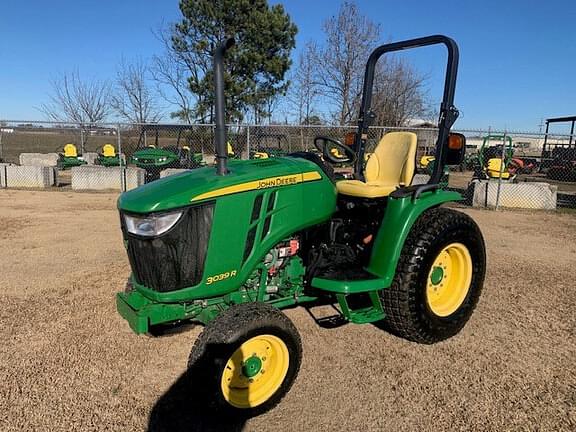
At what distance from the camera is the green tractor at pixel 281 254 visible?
2355 millimetres

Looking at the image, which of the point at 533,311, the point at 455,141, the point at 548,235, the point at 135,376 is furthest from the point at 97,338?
the point at 548,235

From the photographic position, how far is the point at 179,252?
7.78 feet

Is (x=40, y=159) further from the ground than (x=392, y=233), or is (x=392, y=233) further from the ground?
(x=392, y=233)

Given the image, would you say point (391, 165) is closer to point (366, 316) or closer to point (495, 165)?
point (366, 316)

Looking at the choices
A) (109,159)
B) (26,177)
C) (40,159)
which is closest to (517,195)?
(26,177)

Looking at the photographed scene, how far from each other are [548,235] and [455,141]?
492 centimetres

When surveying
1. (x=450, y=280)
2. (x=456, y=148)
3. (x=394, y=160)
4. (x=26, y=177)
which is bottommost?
(x=26, y=177)

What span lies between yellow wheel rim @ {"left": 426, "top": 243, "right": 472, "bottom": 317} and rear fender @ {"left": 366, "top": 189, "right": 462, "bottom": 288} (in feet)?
1.60

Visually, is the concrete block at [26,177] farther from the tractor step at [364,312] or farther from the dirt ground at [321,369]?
the tractor step at [364,312]

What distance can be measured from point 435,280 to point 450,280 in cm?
22

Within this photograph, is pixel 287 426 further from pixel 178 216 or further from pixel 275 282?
pixel 178 216

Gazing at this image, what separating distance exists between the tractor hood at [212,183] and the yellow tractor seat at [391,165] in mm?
508

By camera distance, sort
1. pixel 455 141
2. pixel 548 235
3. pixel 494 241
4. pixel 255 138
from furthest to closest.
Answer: pixel 255 138
pixel 548 235
pixel 494 241
pixel 455 141

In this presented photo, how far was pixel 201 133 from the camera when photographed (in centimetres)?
1695
